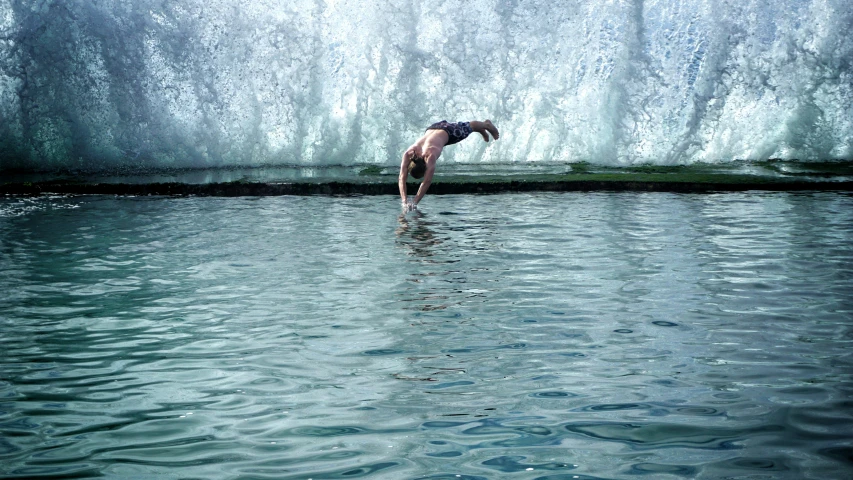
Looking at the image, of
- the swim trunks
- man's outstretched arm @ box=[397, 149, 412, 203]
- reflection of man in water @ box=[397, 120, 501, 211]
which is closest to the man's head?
reflection of man in water @ box=[397, 120, 501, 211]

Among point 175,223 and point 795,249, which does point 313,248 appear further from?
point 795,249

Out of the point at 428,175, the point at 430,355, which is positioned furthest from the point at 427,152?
the point at 430,355

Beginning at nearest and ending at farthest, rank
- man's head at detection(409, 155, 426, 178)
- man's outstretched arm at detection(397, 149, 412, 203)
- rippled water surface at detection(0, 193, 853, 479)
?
1. rippled water surface at detection(0, 193, 853, 479)
2. man's head at detection(409, 155, 426, 178)
3. man's outstretched arm at detection(397, 149, 412, 203)

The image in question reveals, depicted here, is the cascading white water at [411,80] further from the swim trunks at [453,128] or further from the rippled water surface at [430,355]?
the rippled water surface at [430,355]

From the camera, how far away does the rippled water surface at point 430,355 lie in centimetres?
319

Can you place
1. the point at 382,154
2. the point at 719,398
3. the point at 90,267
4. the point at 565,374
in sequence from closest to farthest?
1. the point at 719,398
2. the point at 565,374
3. the point at 90,267
4. the point at 382,154

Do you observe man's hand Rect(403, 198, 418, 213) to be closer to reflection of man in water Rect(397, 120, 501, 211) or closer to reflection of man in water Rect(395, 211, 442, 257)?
reflection of man in water Rect(397, 120, 501, 211)

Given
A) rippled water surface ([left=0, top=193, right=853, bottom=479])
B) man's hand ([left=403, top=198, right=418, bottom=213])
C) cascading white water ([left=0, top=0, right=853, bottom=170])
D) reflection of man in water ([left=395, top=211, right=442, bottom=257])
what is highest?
cascading white water ([left=0, top=0, right=853, bottom=170])

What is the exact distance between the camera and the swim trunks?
12.7m

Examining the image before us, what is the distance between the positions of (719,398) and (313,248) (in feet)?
16.7

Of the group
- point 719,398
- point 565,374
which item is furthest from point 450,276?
point 719,398

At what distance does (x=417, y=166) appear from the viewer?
11.5m

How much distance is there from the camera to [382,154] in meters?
20.2

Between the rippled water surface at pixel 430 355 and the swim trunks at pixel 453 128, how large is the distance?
3.85 m
